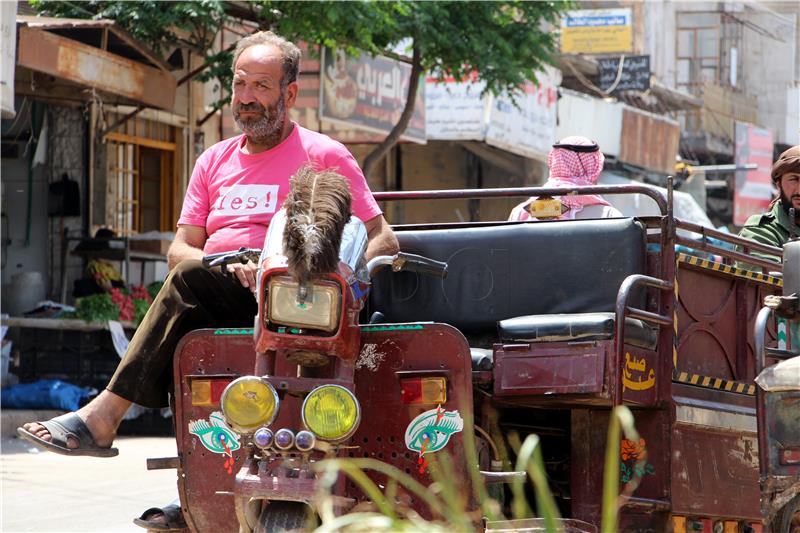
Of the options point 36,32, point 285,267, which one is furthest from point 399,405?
point 36,32

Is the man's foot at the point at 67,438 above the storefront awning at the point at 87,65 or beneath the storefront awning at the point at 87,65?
beneath

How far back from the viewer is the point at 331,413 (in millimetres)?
3859

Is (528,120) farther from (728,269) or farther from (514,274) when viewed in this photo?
(514,274)

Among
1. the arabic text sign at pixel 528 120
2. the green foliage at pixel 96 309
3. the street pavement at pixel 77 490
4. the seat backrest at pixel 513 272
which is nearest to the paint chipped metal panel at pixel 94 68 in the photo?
the green foliage at pixel 96 309

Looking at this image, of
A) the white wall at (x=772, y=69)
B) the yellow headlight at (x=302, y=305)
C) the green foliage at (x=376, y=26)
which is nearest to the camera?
the yellow headlight at (x=302, y=305)

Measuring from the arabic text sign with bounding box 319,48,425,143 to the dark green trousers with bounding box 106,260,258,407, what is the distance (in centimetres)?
1121

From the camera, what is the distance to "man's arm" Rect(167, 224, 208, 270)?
480 cm

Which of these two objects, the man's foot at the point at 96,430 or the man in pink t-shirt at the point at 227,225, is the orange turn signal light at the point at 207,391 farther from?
the man's foot at the point at 96,430

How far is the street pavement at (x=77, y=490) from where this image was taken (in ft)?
22.1

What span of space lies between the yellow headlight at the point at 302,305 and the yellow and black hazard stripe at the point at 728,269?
2.03 meters

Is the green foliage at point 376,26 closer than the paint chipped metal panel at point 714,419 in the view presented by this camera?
No

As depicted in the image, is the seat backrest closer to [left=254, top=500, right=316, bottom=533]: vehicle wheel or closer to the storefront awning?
[left=254, top=500, right=316, bottom=533]: vehicle wheel

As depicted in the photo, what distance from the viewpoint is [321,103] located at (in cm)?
1641

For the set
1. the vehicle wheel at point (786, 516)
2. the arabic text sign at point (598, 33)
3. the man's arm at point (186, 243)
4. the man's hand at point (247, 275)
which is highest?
the arabic text sign at point (598, 33)
